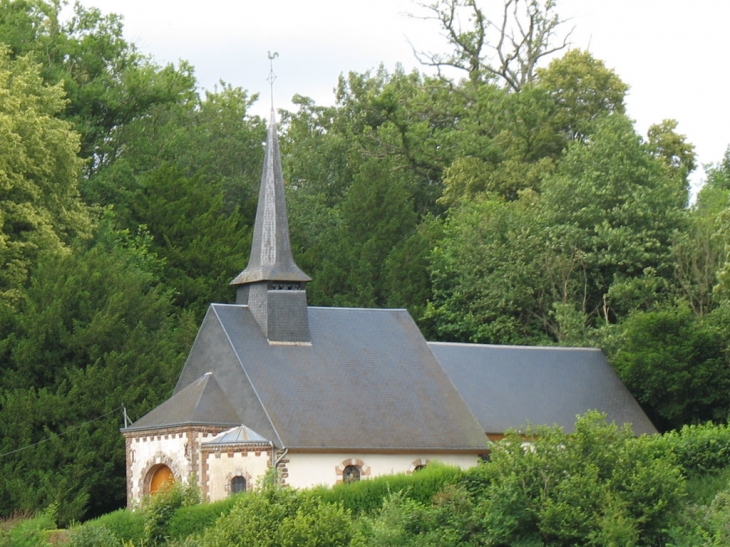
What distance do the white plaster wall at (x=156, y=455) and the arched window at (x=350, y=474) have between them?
13.5ft

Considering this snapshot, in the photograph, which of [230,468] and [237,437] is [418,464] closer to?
[237,437]

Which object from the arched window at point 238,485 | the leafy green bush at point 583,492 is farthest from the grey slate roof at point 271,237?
the leafy green bush at point 583,492

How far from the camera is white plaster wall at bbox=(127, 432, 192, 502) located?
115 ft

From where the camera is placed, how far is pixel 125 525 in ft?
105

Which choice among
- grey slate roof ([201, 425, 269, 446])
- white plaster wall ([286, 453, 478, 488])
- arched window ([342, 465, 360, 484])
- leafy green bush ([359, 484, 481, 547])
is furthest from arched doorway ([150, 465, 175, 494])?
leafy green bush ([359, 484, 481, 547])

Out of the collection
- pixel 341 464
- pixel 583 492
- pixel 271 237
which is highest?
pixel 271 237

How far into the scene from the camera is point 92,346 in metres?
39.1

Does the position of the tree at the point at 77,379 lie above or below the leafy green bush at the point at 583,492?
above

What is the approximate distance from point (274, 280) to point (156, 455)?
591 cm

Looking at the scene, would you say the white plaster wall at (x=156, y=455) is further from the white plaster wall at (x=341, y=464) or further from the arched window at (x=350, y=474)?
the arched window at (x=350, y=474)

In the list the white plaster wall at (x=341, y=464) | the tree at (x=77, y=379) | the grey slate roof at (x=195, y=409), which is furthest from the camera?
the tree at (x=77, y=379)

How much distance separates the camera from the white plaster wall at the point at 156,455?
115 feet

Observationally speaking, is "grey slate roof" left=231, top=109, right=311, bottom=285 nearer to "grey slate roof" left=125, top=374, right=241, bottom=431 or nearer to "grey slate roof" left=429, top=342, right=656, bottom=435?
"grey slate roof" left=125, top=374, right=241, bottom=431

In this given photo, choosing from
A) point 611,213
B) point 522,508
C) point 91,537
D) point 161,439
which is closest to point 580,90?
point 611,213
